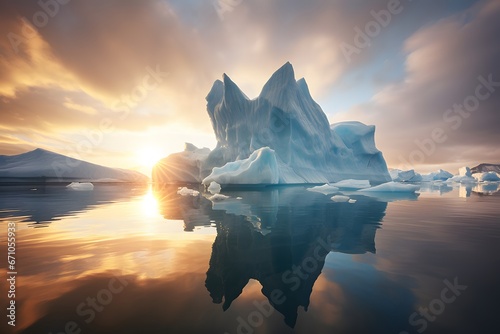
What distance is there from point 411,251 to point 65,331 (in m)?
5.17

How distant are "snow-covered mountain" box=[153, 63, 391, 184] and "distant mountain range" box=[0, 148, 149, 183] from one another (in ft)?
240

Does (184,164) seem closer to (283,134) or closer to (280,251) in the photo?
(283,134)

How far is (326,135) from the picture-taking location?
114ft

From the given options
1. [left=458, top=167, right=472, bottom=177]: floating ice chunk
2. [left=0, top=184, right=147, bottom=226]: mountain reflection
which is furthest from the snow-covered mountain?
[left=458, top=167, right=472, bottom=177]: floating ice chunk

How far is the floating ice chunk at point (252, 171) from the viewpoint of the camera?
833 inches

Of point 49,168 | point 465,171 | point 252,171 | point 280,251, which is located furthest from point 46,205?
point 49,168

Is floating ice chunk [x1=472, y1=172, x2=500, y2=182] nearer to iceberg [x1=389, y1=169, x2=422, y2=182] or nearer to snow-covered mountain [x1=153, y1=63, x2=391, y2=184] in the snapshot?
iceberg [x1=389, y1=169, x2=422, y2=182]

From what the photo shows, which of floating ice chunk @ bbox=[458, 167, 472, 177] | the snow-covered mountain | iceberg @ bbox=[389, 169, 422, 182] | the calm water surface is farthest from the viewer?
floating ice chunk @ bbox=[458, 167, 472, 177]

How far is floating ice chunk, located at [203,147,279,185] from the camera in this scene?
21156 mm

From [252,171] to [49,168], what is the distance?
126m

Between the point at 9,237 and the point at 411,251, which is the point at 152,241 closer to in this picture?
the point at 9,237

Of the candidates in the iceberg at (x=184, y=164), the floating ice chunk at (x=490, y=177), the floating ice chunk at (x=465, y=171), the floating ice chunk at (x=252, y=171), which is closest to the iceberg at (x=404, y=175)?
the floating ice chunk at (x=465, y=171)

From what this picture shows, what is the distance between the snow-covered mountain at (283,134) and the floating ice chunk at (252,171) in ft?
1.01

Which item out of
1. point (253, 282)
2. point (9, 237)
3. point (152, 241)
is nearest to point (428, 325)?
point (253, 282)
